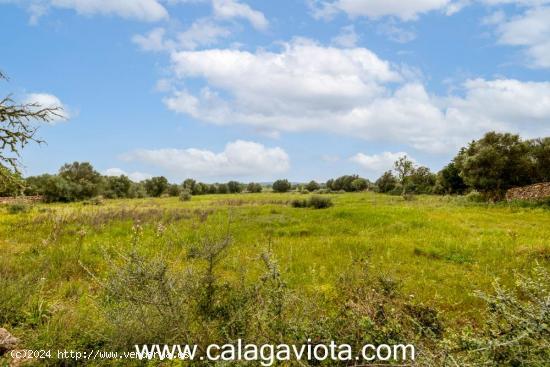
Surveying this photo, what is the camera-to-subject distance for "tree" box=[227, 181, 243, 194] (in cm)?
8525

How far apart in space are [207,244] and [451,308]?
5.85 meters

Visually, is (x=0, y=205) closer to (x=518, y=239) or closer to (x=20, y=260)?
(x=20, y=260)

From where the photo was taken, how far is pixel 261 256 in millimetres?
5312

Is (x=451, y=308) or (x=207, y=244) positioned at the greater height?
(x=207, y=244)

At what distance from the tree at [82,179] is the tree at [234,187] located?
32623 mm

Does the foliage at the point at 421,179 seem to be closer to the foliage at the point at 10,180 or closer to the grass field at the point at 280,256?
the grass field at the point at 280,256

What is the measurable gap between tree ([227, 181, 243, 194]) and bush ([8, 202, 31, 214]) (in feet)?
203

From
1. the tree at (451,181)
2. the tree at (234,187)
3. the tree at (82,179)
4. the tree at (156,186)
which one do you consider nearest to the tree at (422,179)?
the tree at (451,181)

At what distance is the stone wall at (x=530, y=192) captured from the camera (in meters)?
32.0

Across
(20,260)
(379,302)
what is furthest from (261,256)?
(20,260)

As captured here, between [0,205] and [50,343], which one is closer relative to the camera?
[50,343]

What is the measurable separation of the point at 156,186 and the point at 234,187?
776 inches

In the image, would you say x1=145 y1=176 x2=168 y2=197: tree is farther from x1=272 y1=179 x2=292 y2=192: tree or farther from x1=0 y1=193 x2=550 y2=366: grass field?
x1=0 y1=193 x2=550 y2=366: grass field

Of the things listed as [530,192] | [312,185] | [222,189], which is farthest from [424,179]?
[222,189]
